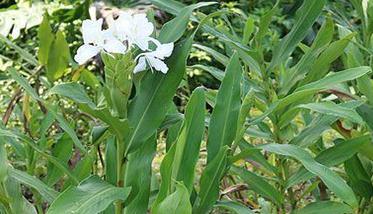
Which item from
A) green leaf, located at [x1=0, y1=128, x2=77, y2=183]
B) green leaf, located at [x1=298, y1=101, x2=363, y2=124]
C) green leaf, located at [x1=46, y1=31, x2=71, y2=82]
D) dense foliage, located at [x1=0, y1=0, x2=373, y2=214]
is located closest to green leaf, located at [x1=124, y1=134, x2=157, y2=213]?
dense foliage, located at [x1=0, y1=0, x2=373, y2=214]

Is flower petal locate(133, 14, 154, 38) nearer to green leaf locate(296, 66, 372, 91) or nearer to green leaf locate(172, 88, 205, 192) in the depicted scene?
green leaf locate(172, 88, 205, 192)

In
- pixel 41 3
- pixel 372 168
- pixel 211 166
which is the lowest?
pixel 41 3

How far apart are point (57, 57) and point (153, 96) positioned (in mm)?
674

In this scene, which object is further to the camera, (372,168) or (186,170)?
(372,168)

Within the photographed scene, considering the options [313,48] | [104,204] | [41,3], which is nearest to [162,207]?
[104,204]

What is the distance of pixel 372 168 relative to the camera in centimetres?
135

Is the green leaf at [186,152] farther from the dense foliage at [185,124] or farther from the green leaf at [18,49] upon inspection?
the green leaf at [18,49]

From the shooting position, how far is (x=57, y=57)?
1.67 m

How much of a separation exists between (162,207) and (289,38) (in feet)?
1.71

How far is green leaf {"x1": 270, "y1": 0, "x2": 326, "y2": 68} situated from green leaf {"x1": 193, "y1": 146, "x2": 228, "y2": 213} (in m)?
0.32

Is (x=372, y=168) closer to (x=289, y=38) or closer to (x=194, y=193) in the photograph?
(x=289, y=38)

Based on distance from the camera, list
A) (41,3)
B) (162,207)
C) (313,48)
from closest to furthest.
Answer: (162,207) → (313,48) → (41,3)

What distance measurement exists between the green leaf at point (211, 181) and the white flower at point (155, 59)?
0.16 m

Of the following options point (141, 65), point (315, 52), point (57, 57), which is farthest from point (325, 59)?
point (57, 57)
